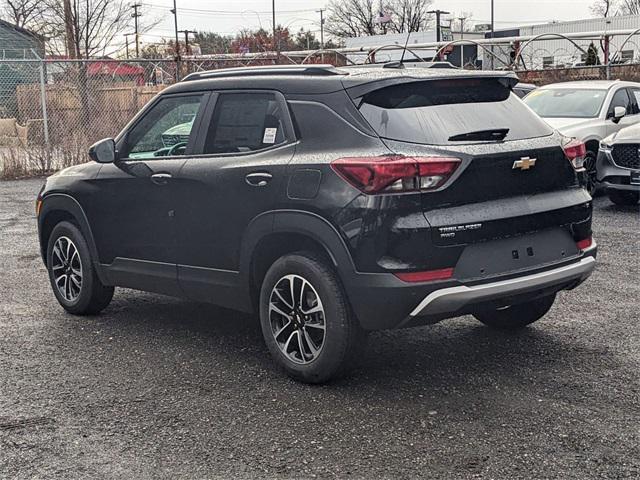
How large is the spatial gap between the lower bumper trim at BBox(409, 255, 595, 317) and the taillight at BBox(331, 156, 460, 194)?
56 centimetres

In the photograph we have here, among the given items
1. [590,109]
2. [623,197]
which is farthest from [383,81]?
[590,109]

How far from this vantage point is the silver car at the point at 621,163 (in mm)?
11586

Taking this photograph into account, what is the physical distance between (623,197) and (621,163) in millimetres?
742

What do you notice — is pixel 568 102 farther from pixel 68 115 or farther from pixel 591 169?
pixel 68 115

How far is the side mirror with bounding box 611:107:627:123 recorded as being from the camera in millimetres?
13211

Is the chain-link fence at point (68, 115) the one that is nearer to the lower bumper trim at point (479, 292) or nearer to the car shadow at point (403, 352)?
the car shadow at point (403, 352)

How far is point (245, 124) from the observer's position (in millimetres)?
5406

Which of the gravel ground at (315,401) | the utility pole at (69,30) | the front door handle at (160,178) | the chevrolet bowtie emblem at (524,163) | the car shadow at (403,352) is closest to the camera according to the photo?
the gravel ground at (315,401)

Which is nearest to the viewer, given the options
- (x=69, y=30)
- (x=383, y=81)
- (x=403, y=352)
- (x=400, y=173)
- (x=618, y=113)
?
(x=400, y=173)

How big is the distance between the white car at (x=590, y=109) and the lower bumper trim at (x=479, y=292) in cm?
808

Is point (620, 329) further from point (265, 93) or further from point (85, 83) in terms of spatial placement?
point (85, 83)

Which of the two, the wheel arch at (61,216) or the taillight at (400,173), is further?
the wheel arch at (61,216)

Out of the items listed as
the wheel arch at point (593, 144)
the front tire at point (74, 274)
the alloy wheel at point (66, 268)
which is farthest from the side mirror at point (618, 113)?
the alloy wheel at point (66, 268)

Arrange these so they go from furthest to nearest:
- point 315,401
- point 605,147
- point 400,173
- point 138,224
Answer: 1. point 605,147
2. point 138,224
3. point 315,401
4. point 400,173
